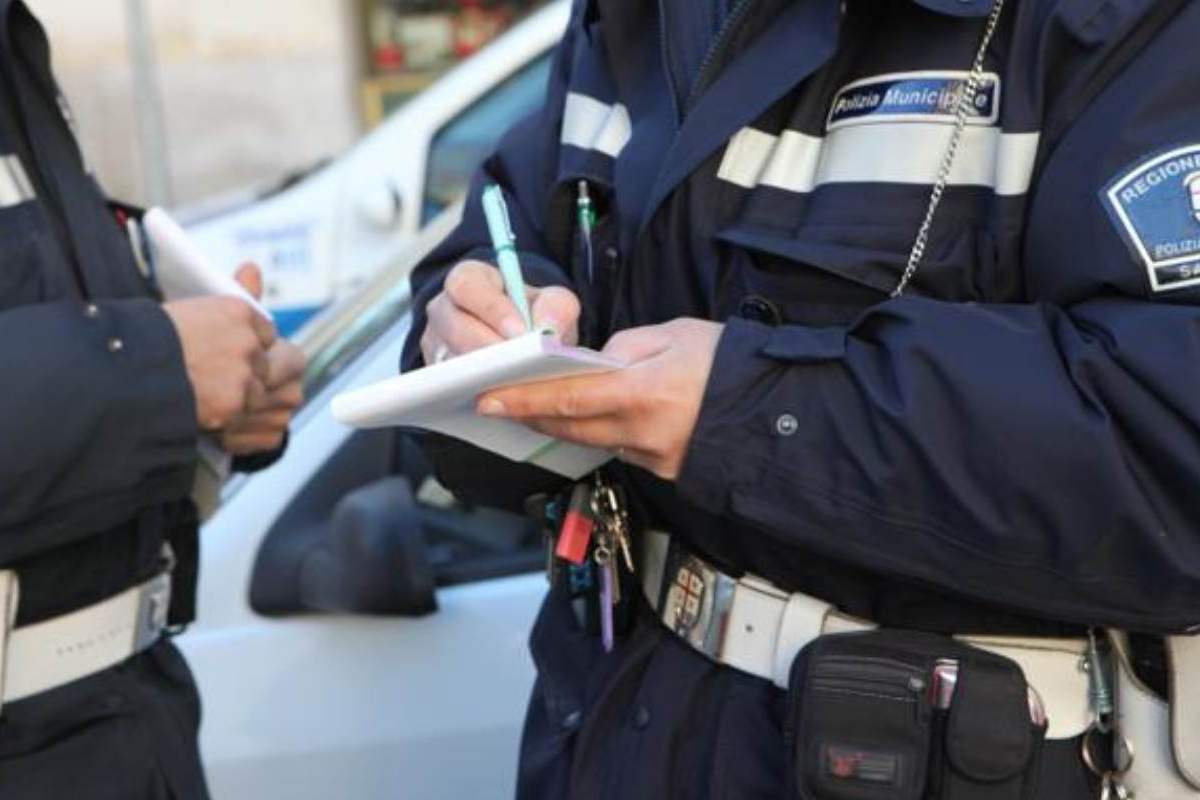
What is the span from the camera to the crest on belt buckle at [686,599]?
4.49ft

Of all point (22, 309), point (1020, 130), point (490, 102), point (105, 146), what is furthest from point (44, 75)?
point (105, 146)

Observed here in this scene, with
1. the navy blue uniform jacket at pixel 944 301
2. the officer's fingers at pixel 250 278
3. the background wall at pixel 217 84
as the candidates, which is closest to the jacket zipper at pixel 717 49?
the navy blue uniform jacket at pixel 944 301

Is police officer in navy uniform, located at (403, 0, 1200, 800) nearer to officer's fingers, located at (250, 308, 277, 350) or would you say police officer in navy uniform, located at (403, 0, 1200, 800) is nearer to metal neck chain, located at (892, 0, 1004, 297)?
metal neck chain, located at (892, 0, 1004, 297)

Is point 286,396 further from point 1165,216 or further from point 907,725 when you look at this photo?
point 1165,216

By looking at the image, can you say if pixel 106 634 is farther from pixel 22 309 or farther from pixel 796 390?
pixel 796 390

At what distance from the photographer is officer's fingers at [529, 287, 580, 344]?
125 centimetres

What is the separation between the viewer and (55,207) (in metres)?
1.73

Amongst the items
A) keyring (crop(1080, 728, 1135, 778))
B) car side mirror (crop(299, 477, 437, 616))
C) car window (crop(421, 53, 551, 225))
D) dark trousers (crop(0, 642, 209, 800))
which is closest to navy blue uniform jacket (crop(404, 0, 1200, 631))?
keyring (crop(1080, 728, 1135, 778))

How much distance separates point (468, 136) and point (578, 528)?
10.0ft

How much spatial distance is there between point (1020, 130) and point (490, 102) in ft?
10.8

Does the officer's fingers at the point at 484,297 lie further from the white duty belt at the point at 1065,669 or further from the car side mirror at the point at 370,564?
the car side mirror at the point at 370,564

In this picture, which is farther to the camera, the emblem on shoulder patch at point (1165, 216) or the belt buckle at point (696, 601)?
the belt buckle at point (696, 601)

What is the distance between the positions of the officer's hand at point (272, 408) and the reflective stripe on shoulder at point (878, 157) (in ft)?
2.40

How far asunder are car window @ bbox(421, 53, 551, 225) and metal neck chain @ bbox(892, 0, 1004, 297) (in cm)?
309
